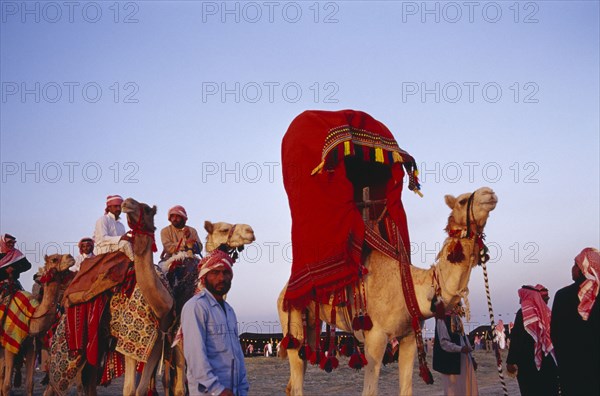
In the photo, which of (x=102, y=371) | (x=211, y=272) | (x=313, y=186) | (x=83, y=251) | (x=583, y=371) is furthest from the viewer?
(x=83, y=251)

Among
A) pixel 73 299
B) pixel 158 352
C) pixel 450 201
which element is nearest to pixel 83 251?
pixel 73 299

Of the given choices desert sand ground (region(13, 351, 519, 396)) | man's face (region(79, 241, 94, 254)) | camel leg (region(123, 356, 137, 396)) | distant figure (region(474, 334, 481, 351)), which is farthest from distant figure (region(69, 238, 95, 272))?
distant figure (region(474, 334, 481, 351))

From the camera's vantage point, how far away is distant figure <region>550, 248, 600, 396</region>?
8133mm

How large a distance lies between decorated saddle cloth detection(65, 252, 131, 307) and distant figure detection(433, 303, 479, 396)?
4.50 m

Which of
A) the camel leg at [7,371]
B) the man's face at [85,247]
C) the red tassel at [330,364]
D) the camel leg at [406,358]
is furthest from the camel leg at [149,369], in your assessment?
the camel leg at [7,371]

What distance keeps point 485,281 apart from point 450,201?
97 cm

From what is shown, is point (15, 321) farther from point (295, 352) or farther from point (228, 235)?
point (295, 352)

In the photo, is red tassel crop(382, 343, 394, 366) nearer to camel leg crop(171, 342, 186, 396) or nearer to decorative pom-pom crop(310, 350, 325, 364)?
decorative pom-pom crop(310, 350, 325, 364)

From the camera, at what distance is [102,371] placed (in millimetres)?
11680

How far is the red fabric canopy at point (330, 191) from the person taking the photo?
8930 millimetres

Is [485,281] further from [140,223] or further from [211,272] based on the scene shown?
[140,223]

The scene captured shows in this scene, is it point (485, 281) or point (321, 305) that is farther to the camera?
point (321, 305)

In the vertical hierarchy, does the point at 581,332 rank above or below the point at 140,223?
below

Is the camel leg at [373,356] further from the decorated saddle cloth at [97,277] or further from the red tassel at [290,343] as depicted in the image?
the decorated saddle cloth at [97,277]
